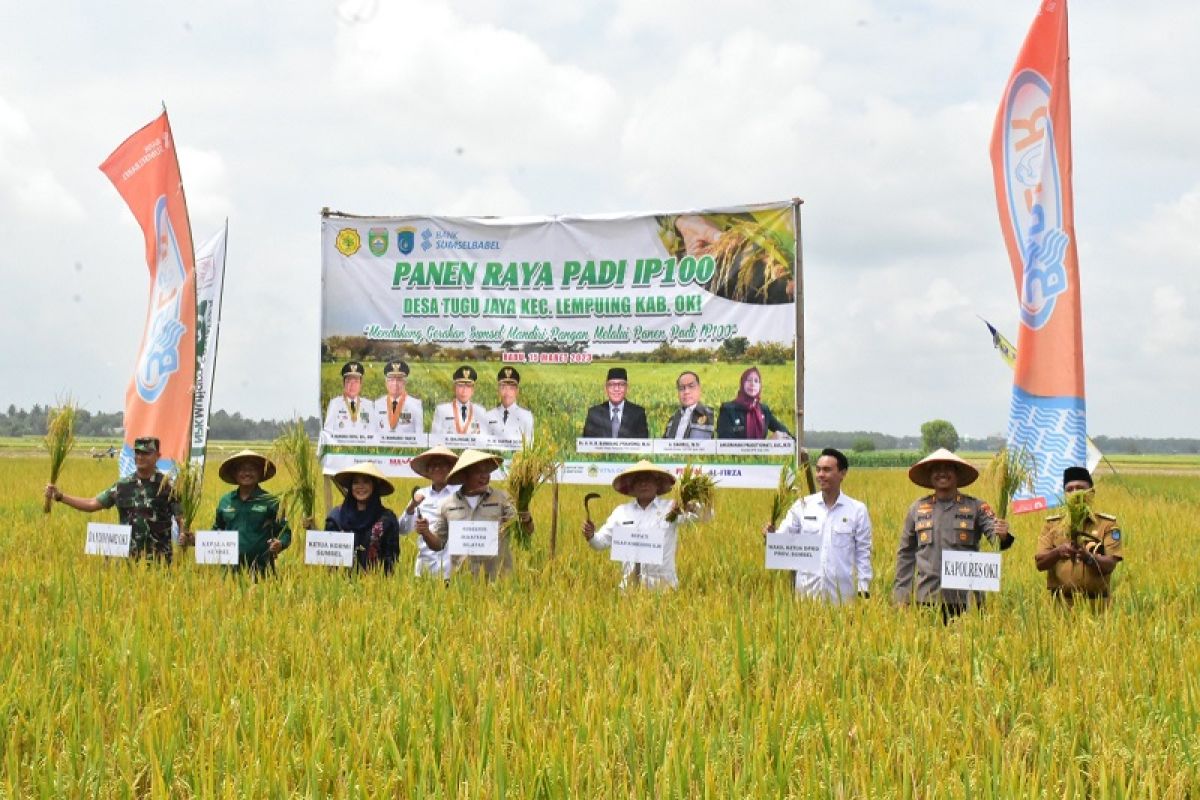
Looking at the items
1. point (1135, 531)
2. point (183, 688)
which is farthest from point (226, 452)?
point (1135, 531)

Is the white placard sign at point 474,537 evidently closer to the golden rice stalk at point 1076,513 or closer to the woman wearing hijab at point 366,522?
the woman wearing hijab at point 366,522

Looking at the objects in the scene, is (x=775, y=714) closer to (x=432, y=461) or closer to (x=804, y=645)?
(x=804, y=645)

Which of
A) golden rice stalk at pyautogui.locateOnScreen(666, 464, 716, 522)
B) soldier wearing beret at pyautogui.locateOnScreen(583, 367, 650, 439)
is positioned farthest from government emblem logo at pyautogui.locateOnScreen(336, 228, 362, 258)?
golden rice stalk at pyautogui.locateOnScreen(666, 464, 716, 522)

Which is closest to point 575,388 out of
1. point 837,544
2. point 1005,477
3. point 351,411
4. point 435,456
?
point 351,411

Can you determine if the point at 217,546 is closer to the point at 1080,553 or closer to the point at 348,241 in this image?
the point at 348,241

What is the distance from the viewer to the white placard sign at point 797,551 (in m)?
6.07

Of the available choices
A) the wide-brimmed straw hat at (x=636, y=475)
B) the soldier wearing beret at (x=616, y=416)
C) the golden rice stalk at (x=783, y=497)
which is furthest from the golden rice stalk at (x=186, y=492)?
the golden rice stalk at (x=783, y=497)

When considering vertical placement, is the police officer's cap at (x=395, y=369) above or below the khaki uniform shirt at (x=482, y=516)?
above

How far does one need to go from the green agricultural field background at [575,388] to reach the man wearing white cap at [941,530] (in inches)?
117

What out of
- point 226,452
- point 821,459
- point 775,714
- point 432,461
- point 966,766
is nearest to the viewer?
point 966,766

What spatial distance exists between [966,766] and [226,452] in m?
6.45

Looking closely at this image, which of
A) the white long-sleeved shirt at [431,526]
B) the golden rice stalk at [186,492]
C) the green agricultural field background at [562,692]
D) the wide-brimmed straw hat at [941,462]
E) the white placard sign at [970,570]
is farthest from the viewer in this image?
the golden rice stalk at [186,492]

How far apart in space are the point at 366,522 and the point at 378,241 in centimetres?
410

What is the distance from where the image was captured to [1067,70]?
9.55m
